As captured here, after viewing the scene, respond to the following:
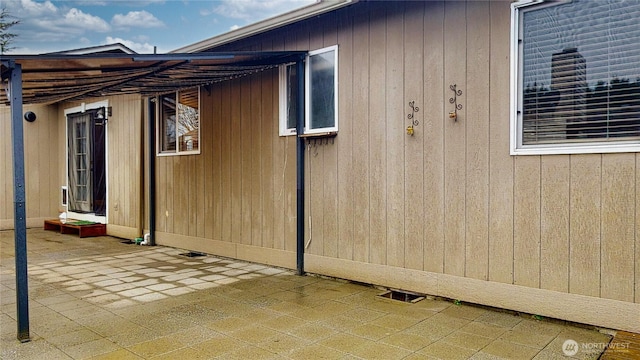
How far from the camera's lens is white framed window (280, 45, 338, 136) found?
459cm

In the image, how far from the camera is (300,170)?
4.82m

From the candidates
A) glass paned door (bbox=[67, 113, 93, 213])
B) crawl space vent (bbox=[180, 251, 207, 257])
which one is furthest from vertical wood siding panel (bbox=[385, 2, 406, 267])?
glass paned door (bbox=[67, 113, 93, 213])

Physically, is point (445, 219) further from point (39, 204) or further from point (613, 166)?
point (39, 204)

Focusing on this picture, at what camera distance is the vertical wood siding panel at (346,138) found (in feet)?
14.5

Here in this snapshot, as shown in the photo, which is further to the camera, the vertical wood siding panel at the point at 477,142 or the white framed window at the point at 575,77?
the vertical wood siding panel at the point at 477,142

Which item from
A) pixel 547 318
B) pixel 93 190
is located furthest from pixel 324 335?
pixel 93 190

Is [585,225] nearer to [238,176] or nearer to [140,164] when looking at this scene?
[238,176]

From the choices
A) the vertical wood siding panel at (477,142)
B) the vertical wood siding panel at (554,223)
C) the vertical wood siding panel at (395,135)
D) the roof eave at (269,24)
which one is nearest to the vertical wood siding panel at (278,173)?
the roof eave at (269,24)

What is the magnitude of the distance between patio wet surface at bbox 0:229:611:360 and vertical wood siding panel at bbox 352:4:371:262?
46cm

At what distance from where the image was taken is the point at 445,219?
12.3 feet

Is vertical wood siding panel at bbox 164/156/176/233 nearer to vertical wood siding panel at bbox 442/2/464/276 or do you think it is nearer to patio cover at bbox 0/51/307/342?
patio cover at bbox 0/51/307/342

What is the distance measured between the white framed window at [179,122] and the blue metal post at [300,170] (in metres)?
2.01

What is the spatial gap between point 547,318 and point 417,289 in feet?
3.43

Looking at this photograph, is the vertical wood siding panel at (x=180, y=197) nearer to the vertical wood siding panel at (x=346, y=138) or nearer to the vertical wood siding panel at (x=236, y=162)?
the vertical wood siding panel at (x=236, y=162)
